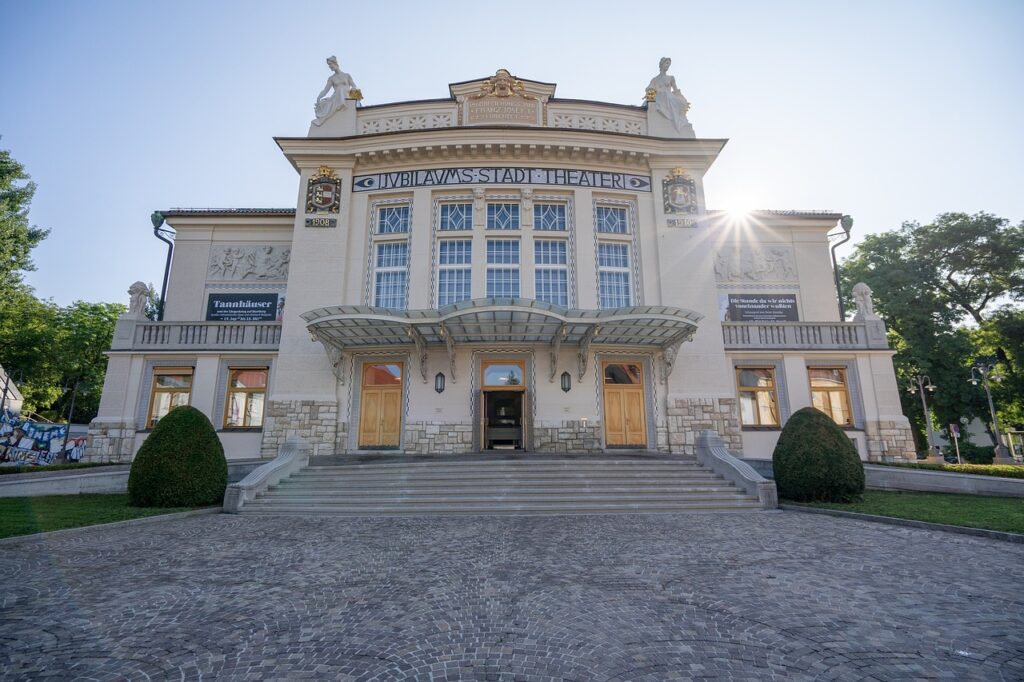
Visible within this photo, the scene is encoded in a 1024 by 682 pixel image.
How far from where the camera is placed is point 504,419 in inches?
800

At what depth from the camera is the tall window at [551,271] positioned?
18.0 meters

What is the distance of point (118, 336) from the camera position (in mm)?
17906

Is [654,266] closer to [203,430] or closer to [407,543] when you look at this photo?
[407,543]

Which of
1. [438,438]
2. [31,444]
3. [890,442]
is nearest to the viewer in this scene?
[438,438]

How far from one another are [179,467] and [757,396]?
18763 millimetres

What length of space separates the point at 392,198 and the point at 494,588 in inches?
666

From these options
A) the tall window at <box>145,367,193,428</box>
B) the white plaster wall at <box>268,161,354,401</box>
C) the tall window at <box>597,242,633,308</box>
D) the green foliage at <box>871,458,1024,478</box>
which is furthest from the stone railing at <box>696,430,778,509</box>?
the tall window at <box>145,367,193,428</box>

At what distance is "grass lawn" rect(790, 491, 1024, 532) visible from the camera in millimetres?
8086

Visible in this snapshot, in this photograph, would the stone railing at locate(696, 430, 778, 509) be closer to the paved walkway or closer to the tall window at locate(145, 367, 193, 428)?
the paved walkway

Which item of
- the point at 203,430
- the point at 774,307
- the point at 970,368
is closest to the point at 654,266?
the point at 774,307

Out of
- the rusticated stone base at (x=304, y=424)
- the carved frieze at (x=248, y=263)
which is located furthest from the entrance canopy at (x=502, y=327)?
the carved frieze at (x=248, y=263)

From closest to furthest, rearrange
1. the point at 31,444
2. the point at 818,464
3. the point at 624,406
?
the point at 818,464, the point at 624,406, the point at 31,444

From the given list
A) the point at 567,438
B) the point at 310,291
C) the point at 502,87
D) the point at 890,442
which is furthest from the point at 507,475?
the point at 502,87

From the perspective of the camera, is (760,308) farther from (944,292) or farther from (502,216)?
(944,292)
